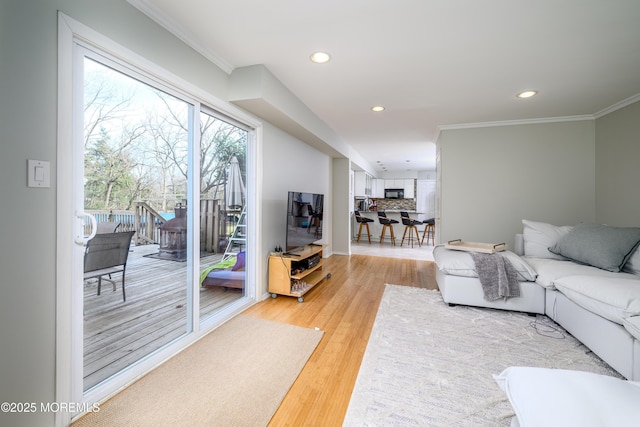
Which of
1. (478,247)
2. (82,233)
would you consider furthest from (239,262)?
(478,247)

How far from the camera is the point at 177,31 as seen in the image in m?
1.91

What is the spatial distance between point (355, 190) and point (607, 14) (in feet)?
20.1

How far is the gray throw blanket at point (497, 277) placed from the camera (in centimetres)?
262

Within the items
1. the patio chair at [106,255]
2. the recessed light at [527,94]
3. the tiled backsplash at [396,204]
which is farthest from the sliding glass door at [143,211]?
the tiled backsplash at [396,204]

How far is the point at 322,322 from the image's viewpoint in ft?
8.34

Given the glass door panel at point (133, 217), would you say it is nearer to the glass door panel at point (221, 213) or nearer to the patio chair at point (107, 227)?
the patio chair at point (107, 227)

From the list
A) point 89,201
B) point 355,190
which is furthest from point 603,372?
point 355,190

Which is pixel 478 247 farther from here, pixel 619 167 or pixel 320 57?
pixel 320 57

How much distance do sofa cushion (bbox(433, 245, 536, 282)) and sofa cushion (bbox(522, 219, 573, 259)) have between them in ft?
1.31

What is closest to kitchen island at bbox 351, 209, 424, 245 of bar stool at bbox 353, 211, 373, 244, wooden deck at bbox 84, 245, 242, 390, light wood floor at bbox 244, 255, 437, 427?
bar stool at bbox 353, 211, 373, 244

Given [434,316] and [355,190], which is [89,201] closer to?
[434,316]

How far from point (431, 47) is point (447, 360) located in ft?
7.93

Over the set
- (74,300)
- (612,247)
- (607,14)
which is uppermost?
(607,14)

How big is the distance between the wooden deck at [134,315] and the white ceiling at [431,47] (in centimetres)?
174
